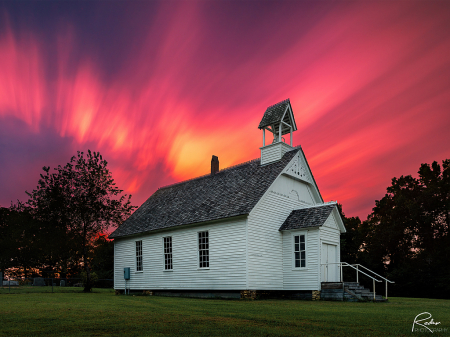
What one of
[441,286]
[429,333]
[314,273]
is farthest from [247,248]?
[441,286]

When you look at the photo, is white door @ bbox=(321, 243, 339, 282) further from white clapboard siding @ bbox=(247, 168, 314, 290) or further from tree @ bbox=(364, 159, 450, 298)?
tree @ bbox=(364, 159, 450, 298)

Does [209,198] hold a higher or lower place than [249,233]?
higher

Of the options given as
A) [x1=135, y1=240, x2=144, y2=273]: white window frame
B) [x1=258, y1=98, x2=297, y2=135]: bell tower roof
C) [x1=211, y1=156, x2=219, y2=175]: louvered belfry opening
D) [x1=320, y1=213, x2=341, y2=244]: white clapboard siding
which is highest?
[x1=258, y1=98, x2=297, y2=135]: bell tower roof

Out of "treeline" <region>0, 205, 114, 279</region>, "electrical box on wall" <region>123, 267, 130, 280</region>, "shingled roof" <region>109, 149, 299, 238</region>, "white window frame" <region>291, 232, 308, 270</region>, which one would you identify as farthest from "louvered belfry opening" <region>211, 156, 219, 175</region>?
Answer: "treeline" <region>0, 205, 114, 279</region>

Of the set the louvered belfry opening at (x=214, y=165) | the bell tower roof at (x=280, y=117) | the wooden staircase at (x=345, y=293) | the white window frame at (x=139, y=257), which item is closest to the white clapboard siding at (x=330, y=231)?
the wooden staircase at (x=345, y=293)

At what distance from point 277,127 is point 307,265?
964 cm

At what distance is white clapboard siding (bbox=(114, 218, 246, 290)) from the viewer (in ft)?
65.3

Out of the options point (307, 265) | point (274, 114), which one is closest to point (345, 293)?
point (307, 265)

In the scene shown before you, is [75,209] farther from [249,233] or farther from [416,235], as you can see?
[416,235]

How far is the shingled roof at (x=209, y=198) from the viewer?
21.2m

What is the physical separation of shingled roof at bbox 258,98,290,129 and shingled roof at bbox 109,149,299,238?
99.0 inches

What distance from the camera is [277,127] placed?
25969 millimetres

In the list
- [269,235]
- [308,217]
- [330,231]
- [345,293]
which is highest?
[308,217]

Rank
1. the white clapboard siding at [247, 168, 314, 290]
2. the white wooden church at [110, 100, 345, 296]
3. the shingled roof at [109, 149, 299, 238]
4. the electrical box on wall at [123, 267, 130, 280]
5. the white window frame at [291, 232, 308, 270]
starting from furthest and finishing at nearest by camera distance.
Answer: the electrical box on wall at [123, 267, 130, 280] < the shingled roof at [109, 149, 299, 238] < the white window frame at [291, 232, 308, 270] < the white wooden church at [110, 100, 345, 296] < the white clapboard siding at [247, 168, 314, 290]
